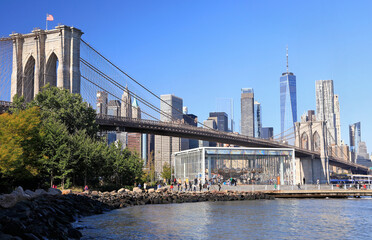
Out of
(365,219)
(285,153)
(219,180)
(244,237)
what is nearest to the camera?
(244,237)

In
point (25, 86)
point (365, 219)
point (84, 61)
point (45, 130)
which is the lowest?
point (365, 219)

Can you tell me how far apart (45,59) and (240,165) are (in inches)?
1373

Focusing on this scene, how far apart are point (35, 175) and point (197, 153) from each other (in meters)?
35.2

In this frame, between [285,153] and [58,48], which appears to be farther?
[285,153]

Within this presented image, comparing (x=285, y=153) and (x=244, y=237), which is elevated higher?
(x=285, y=153)

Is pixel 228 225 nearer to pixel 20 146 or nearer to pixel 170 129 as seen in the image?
pixel 20 146

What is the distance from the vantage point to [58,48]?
60.4m

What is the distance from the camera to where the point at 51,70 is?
63062 mm

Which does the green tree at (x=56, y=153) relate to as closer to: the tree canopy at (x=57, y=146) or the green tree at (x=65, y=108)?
the tree canopy at (x=57, y=146)

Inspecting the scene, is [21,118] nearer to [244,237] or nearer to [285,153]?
[244,237]

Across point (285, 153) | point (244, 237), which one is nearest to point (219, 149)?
point (285, 153)

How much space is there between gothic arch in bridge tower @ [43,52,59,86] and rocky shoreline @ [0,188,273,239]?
22871 mm

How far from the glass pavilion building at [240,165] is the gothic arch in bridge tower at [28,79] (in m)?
27.1

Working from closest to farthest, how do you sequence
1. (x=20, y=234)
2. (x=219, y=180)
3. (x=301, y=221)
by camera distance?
(x=20, y=234), (x=301, y=221), (x=219, y=180)
